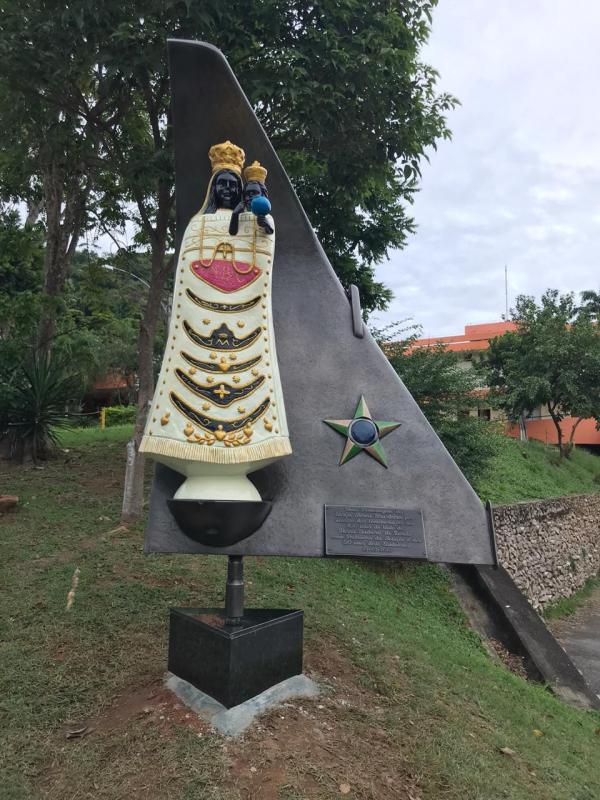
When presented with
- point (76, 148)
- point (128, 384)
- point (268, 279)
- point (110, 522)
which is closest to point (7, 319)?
point (76, 148)

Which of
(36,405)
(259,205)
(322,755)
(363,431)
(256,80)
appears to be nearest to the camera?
(322,755)

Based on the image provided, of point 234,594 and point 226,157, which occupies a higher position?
point 226,157

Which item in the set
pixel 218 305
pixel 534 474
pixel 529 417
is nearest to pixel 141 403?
pixel 218 305

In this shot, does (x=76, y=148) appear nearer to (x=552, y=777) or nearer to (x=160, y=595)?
(x=160, y=595)

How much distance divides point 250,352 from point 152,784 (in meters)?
2.53

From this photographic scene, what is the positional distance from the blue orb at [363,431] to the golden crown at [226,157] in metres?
1.93

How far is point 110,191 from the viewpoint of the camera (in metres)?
9.88

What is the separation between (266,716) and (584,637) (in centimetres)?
873

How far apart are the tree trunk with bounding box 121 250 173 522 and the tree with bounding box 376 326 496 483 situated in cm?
424

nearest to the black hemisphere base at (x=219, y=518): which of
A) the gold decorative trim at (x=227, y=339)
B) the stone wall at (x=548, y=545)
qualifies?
the gold decorative trim at (x=227, y=339)

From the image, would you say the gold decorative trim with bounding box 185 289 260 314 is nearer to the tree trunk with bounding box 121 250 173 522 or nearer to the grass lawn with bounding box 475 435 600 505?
the tree trunk with bounding box 121 250 173 522

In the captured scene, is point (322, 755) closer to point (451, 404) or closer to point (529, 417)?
point (451, 404)

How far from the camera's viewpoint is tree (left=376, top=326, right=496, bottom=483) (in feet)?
32.4

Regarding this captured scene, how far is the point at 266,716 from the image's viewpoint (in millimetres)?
3809
